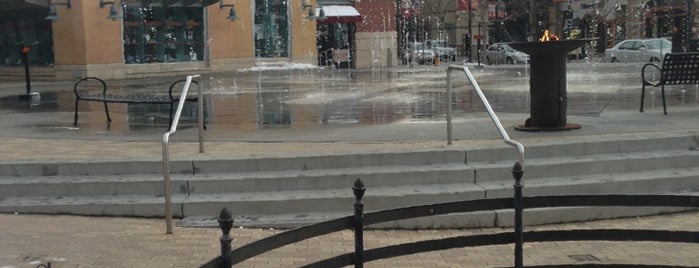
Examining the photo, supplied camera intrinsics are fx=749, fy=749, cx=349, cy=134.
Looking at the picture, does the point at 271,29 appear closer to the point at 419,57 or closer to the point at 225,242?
the point at 419,57

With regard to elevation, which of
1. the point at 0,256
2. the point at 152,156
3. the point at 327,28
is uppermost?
the point at 327,28

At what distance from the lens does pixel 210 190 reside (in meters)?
7.14

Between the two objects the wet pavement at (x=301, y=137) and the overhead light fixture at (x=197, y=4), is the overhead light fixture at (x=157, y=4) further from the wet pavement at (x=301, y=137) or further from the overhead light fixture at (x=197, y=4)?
the wet pavement at (x=301, y=137)

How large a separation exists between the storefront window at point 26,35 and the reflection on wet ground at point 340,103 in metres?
9.58

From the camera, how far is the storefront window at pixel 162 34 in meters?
29.6

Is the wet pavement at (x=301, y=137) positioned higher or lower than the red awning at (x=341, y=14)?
lower

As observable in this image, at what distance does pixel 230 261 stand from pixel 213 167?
4.41 meters

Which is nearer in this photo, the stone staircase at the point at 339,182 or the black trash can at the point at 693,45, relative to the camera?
the stone staircase at the point at 339,182

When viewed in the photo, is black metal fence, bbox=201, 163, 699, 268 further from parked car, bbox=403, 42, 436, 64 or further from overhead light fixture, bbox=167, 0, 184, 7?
parked car, bbox=403, 42, 436, 64

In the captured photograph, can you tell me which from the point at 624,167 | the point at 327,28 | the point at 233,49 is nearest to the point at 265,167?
the point at 624,167

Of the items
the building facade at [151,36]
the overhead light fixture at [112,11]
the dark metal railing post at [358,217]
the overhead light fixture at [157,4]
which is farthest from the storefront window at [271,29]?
the dark metal railing post at [358,217]

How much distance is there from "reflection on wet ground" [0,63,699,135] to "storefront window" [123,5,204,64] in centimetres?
954

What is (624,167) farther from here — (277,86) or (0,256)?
(277,86)

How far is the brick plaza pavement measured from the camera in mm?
5715
